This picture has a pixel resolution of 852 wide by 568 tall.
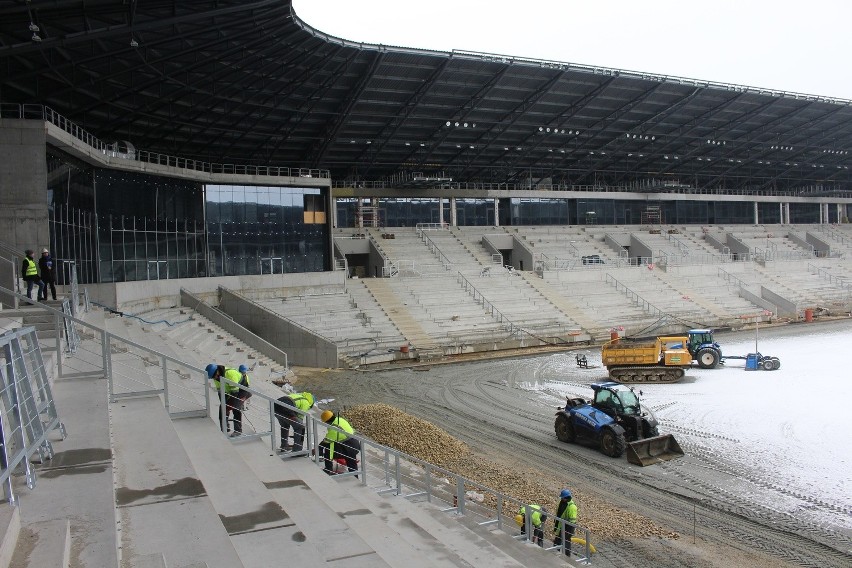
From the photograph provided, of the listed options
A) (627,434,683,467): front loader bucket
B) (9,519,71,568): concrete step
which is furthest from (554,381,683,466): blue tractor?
(9,519,71,568): concrete step

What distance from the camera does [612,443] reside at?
17109 mm

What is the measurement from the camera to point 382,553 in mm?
7961

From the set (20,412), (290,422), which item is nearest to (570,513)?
(290,422)

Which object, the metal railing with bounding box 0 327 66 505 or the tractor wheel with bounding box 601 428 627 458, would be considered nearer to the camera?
the metal railing with bounding box 0 327 66 505

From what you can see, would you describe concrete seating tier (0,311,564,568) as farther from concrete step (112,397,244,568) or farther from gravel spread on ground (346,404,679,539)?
gravel spread on ground (346,404,679,539)

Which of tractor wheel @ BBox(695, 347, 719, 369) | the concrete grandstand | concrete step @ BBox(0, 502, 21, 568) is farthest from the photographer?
tractor wheel @ BBox(695, 347, 719, 369)

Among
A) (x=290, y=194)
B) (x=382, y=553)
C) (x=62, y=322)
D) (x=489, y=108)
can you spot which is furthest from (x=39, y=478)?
(x=489, y=108)

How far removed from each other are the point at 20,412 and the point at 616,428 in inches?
556

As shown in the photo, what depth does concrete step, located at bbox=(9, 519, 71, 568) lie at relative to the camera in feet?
16.5

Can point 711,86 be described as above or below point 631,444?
above

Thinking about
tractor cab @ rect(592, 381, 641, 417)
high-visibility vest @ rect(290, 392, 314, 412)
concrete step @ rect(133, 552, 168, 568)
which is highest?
concrete step @ rect(133, 552, 168, 568)

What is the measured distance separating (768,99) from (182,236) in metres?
45.7

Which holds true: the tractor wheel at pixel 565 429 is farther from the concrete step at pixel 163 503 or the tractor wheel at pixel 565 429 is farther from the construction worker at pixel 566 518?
the concrete step at pixel 163 503

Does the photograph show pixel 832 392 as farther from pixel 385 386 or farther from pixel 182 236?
pixel 182 236
